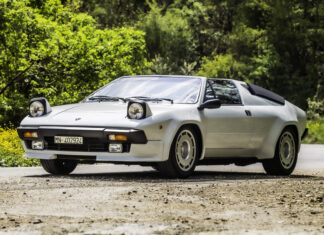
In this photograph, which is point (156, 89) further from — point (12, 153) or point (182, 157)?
point (12, 153)

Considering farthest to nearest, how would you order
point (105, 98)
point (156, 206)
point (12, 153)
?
point (12, 153)
point (105, 98)
point (156, 206)

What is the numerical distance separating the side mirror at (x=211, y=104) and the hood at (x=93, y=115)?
43 centimetres

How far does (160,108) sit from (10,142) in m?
6.58

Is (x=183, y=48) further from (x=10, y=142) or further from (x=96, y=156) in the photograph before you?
(x=96, y=156)

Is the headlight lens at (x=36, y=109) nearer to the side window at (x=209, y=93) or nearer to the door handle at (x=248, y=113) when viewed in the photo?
the side window at (x=209, y=93)

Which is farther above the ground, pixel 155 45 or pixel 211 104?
pixel 155 45

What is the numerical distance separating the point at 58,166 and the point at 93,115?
4.03 ft

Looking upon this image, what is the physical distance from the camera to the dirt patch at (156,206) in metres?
6.41

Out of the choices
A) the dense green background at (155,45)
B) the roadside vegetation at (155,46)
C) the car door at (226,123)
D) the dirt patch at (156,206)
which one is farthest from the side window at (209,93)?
Answer: the dense green background at (155,45)

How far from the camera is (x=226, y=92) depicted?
12.1 meters

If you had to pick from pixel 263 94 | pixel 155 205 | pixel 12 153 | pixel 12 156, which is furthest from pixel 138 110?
pixel 12 153

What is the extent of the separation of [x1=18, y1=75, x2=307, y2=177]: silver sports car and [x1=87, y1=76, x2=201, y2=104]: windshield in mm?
13

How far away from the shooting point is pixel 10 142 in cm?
1653

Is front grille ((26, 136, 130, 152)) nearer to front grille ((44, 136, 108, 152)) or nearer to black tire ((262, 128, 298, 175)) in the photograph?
front grille ((44, 136, 108, 152))
